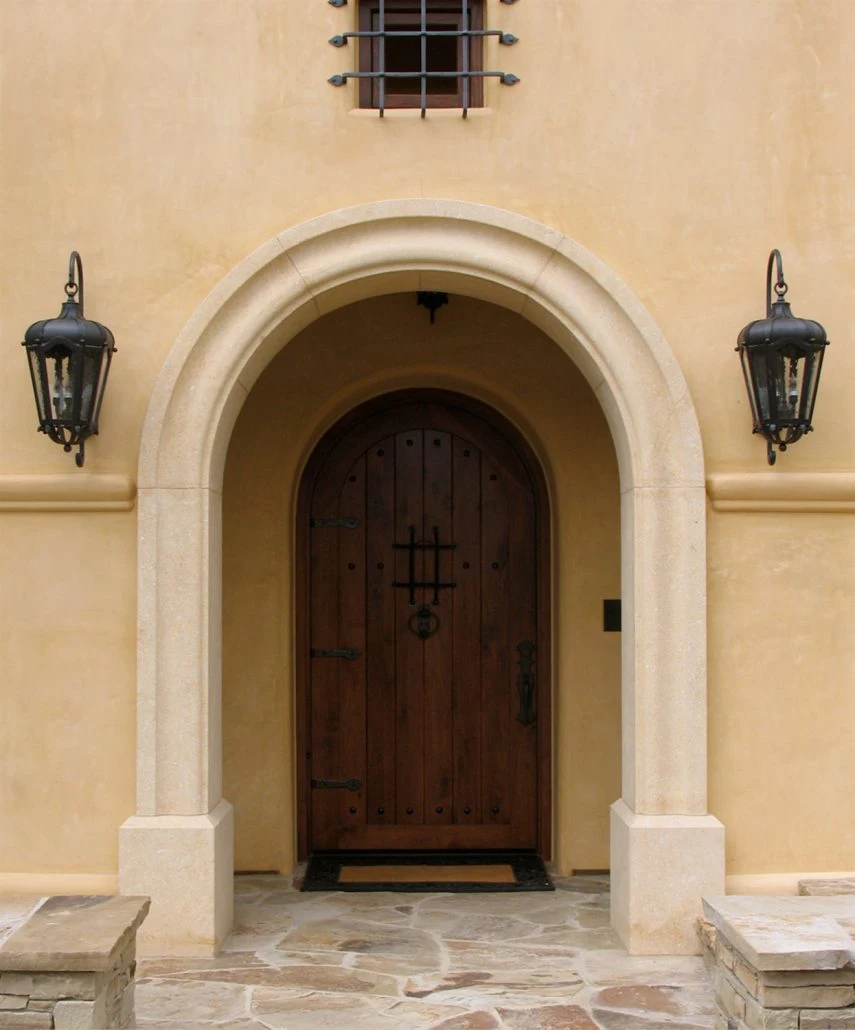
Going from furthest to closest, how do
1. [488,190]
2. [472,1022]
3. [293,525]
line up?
[293,525], [488,190], [472,1022]

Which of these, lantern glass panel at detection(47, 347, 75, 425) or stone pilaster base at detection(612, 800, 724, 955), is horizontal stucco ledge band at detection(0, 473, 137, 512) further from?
stone pilaster base at detection(612, 800, 724, 955)

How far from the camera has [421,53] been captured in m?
5.15

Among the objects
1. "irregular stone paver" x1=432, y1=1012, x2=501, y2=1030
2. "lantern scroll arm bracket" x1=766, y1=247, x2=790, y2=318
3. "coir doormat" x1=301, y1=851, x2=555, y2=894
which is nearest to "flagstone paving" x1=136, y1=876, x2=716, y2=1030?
"irregular stone paver" x1=432, y1=1012, x2=501, y2=1030

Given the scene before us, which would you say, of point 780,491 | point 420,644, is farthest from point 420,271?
point 420,644

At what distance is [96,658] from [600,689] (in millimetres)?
2548

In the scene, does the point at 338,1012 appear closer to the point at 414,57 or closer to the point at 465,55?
the point at 465,55

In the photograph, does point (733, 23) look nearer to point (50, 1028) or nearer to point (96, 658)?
point (96, 658)

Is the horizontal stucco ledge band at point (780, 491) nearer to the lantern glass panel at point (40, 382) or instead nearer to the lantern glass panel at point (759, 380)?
the lantern glass panel at point (759, 380)

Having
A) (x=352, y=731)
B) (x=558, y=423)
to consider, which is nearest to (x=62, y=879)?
(x=352, y=731)

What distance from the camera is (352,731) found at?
6.48m

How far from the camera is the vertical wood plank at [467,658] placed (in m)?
6.48

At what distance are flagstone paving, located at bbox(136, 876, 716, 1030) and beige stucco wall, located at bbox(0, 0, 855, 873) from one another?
3.87 ft

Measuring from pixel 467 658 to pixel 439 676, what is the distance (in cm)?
17

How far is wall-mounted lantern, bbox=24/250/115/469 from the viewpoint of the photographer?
4664mm
